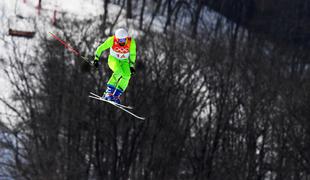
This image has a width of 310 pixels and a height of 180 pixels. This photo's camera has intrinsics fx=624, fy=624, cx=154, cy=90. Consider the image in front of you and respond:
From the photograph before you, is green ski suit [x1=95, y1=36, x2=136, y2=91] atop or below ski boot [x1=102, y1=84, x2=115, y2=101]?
atop

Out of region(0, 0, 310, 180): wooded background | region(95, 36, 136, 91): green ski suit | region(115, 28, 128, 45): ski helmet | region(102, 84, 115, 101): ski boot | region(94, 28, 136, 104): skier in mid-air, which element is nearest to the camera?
region(115, 28, 128, 45): ski helmet

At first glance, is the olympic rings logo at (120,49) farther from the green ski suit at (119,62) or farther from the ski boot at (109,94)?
the ski boot at (109,94)

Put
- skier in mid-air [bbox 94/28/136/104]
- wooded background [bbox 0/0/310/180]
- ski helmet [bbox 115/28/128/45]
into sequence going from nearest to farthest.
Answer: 1. ski helmet [bbox 115/28/128/45]
2. skier in mid-air [bbox 94/28/136/104]
3. wooded background [bbox 0/0/310/180]

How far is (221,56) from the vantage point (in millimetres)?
42156

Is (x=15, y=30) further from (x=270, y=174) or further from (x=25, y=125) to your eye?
(x=270, y=174)

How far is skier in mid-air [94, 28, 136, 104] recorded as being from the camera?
12.0 m

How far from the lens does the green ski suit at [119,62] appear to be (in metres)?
12.1

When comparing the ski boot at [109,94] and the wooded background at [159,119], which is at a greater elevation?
the wooded background at [159,119]

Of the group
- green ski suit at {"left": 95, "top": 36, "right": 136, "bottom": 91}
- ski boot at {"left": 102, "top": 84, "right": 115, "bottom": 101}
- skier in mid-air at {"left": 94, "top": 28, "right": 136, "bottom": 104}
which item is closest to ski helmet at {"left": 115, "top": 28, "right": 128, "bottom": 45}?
skier in mid-air at {"left": 94, "top": 28, "right": 136, "bottom": 104}

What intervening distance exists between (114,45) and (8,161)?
2634 cm

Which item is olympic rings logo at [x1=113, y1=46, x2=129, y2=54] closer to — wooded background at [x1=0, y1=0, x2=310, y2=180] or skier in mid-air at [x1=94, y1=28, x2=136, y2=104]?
skier in mid-air at [x1=94, y1=28, x2=136, y2=104]

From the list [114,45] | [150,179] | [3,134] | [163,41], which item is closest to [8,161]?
[3,134]

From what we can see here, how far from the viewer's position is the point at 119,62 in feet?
42.0

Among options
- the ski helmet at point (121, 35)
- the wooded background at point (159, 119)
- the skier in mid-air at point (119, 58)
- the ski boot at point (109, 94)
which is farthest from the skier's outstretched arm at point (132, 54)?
the wooded background at point (159, 119)
